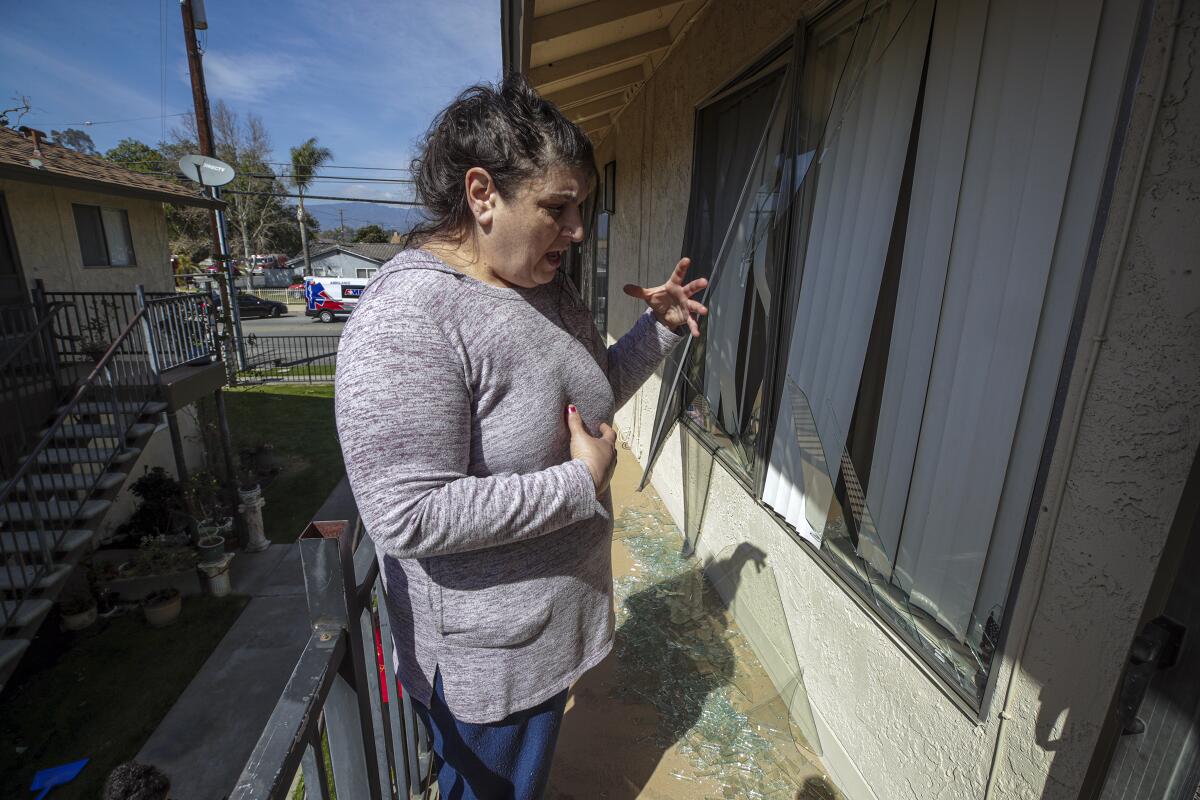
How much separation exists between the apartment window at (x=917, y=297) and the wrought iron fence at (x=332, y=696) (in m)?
1.33

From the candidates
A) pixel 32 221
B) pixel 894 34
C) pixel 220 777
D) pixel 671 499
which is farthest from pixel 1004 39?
pixel 32 221

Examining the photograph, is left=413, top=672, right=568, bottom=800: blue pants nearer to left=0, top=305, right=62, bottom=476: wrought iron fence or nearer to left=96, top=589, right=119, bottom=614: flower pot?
left=0, top=305, right=62, bottom=476: wrought iron fence

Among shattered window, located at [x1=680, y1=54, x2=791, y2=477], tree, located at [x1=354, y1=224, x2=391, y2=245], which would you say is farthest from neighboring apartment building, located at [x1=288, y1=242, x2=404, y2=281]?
shattered window, located at [x1=680, y1=54, x2=791, y2=477]

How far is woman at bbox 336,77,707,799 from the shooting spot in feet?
2.92

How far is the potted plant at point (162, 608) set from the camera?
594 centimetres

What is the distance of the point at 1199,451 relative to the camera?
83 centimetres

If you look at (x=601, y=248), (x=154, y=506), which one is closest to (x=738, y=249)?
(x=601, y=248)

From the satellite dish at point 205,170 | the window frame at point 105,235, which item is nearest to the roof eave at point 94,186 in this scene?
the window frame at point 105,235

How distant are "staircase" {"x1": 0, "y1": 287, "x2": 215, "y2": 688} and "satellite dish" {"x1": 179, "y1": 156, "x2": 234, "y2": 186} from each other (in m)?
2.33

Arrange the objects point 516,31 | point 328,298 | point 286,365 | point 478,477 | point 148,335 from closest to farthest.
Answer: point 478,477 → point 516,31 → point 148,335 → point 286,365 → point 328,298

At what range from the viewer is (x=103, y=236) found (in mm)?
8977

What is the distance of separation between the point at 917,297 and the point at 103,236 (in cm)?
1152

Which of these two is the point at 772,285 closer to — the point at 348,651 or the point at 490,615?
the point at 490,615

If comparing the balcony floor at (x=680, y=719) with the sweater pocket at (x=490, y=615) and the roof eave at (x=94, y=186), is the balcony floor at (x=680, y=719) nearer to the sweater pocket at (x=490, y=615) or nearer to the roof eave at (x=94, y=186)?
the sweater pocket at (x=490, y=615)
